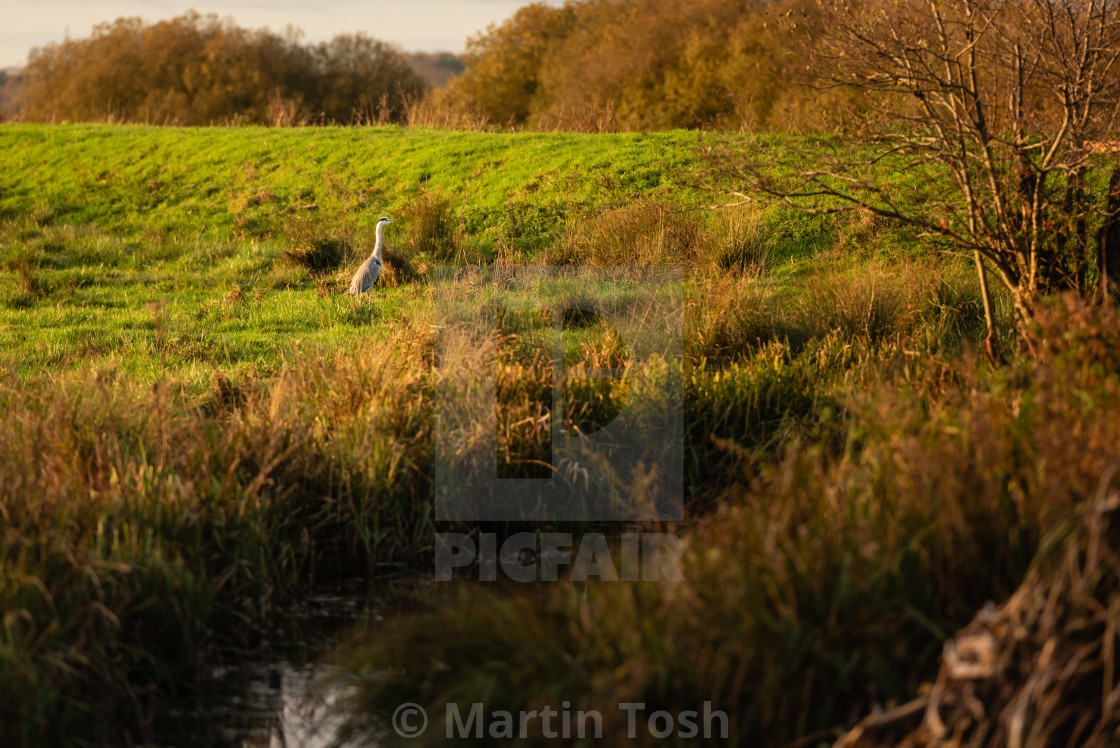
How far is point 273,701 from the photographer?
417cm

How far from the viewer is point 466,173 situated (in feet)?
51.3

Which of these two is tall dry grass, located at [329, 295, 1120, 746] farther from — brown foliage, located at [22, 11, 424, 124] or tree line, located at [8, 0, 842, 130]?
brown foliage, located at [22, 11, 424, 124]

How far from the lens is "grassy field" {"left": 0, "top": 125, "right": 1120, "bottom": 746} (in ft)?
11.7

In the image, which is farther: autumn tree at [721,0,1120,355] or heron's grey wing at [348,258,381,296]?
heron's grey wing at [348,258,381,296]

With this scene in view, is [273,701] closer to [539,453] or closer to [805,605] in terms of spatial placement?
[805,605]

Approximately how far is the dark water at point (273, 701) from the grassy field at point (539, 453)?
125 mm

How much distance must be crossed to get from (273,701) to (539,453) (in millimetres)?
2468

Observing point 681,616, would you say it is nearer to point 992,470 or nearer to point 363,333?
point 992,470

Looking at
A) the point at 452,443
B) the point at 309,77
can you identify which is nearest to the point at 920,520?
the point at 452,443

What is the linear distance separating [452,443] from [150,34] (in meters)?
45.2

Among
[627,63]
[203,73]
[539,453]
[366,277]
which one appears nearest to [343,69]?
[203,73]

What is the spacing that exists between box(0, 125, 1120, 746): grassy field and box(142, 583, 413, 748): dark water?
0.13 metres

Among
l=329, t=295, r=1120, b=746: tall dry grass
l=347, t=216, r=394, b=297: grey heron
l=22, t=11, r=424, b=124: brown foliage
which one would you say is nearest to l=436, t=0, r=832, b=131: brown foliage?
l=22, t=11, r=424, b=124: brown foliage

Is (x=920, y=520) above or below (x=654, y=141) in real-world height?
below
